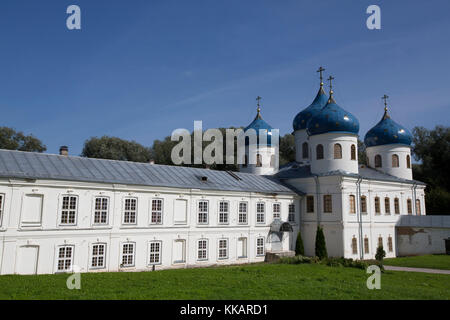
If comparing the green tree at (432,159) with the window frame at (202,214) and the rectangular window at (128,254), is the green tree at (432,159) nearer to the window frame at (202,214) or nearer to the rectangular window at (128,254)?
the window frame at (202,214)

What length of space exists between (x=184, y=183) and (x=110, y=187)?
551cm

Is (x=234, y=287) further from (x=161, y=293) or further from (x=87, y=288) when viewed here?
(x=87, y=288)

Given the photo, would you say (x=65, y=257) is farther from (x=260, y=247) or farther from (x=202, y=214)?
(x=260, y=247)

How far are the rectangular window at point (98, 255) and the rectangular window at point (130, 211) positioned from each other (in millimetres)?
1987

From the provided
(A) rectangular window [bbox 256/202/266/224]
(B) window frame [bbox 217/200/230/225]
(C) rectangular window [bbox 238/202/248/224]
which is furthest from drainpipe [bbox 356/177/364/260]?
(B) window frame [bbox 217/200/230/225]

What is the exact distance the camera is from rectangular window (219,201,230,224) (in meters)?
28.0

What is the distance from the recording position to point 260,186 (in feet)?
103

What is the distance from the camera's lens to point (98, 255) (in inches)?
871

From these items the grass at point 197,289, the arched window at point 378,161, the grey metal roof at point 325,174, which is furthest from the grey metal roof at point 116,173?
the arched window at point 378,161

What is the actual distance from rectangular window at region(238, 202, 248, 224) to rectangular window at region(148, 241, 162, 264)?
703cm

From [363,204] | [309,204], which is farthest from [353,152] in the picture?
[309,204]

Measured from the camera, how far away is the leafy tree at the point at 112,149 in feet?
175

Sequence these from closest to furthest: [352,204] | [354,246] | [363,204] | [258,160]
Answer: [354,246], [352,204], [363,204], [258,160]

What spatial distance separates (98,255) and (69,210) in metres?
3.09
